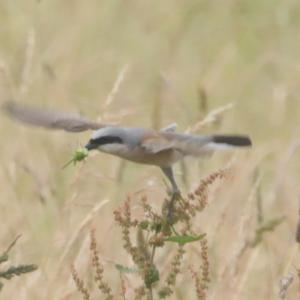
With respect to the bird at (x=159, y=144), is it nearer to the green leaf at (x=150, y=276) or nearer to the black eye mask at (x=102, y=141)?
the black eye mask at (x=102, y=141)

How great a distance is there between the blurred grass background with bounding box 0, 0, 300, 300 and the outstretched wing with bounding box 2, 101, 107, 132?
1.05ft

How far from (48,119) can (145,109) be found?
3.06 metres

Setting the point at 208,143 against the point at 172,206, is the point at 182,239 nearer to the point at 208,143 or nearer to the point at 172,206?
the point at 172,206

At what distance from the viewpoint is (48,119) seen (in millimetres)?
4801

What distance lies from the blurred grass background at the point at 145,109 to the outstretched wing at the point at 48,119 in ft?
1.05

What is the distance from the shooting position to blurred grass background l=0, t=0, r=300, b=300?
5.33 metres

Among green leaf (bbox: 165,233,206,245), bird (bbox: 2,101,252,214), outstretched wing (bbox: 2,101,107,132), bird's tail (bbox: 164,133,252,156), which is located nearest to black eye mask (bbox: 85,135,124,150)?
bird (bbox: 2,101,252,214)

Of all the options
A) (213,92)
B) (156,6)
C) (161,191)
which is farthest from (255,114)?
(161,191)

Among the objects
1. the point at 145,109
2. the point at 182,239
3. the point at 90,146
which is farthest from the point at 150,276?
the point at 145,109

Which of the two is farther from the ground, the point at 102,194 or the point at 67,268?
the point at 102,194

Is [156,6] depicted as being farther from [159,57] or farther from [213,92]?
[213,92]

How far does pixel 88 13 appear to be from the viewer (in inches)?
380

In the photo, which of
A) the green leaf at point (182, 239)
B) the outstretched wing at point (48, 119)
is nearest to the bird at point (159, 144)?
the outstretched wing at point (48, 119)

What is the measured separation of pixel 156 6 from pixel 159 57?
82cm
